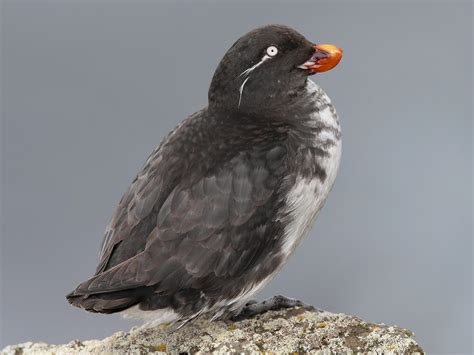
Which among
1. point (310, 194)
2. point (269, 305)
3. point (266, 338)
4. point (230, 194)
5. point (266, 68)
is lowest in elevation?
point (266, 338)

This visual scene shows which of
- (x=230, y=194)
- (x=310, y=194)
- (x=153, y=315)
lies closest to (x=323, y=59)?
(x=310, y=194)

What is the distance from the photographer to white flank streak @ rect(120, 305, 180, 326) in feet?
16.2

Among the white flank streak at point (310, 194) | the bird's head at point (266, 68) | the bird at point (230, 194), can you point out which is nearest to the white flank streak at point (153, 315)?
the bird at point (230, 194)

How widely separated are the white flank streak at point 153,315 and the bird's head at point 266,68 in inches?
46.1

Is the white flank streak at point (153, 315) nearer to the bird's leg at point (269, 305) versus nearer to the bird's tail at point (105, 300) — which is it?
the bird's tail at point (105, 300)

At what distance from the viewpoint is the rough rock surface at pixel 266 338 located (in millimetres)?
5008

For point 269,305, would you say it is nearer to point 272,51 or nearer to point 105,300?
point 105,300

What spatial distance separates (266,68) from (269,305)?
1.38m

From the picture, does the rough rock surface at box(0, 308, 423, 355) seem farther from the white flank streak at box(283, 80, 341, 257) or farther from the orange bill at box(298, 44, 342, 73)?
the orange bill at box(298, 44, 342, 73)

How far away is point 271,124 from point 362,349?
131cm

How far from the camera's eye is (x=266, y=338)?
16.8 feet

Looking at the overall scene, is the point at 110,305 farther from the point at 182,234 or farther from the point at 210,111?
the point at 210,111

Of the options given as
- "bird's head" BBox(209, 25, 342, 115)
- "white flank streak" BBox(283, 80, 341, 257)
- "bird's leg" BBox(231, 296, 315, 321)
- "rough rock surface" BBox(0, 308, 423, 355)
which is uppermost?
"bird's head" BBox(209, 25, 342, 115)

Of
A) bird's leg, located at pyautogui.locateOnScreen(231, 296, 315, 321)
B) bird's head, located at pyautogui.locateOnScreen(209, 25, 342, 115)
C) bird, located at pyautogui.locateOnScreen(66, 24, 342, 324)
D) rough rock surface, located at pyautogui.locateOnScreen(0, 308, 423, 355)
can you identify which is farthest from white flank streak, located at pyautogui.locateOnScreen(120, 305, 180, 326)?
bird's head, located at pyautogui.locateOnScreen(209, 25, 342, 115)
